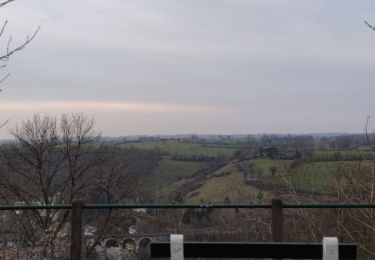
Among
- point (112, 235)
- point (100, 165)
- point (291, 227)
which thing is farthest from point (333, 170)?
point (100, 165)

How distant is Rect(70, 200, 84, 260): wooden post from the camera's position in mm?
5688

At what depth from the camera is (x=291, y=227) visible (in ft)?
31.1

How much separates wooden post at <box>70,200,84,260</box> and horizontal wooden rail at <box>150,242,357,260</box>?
209 cm

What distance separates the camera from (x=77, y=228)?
574cm

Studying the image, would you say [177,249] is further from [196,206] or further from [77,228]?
[77,228]

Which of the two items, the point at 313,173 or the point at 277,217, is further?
the point at 313,173

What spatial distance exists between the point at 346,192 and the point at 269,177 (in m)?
4.19

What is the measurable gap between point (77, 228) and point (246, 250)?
97.5 inches

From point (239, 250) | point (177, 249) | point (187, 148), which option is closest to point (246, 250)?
point (239, 250)

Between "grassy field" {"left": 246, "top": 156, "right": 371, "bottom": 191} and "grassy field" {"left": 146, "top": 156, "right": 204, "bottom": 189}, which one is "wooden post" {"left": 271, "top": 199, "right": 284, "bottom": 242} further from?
"grassy field" {"left": 146, "top": 156, "right": 204, "bottom": 189}

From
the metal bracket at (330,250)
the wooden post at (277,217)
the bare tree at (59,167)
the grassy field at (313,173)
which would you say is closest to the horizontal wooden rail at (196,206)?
the wooden post at (277,217)

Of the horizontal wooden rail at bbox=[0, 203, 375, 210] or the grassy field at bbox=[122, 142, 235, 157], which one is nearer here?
the horizontal wooden rail at bbox=[0, 203, 375, 210]

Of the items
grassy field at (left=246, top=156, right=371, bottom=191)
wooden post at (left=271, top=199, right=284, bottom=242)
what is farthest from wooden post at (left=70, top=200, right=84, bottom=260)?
grassy field at (left=246, top=156, right=371, bottom=191)

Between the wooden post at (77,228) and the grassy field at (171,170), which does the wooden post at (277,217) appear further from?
the grassy field at (171,170)
